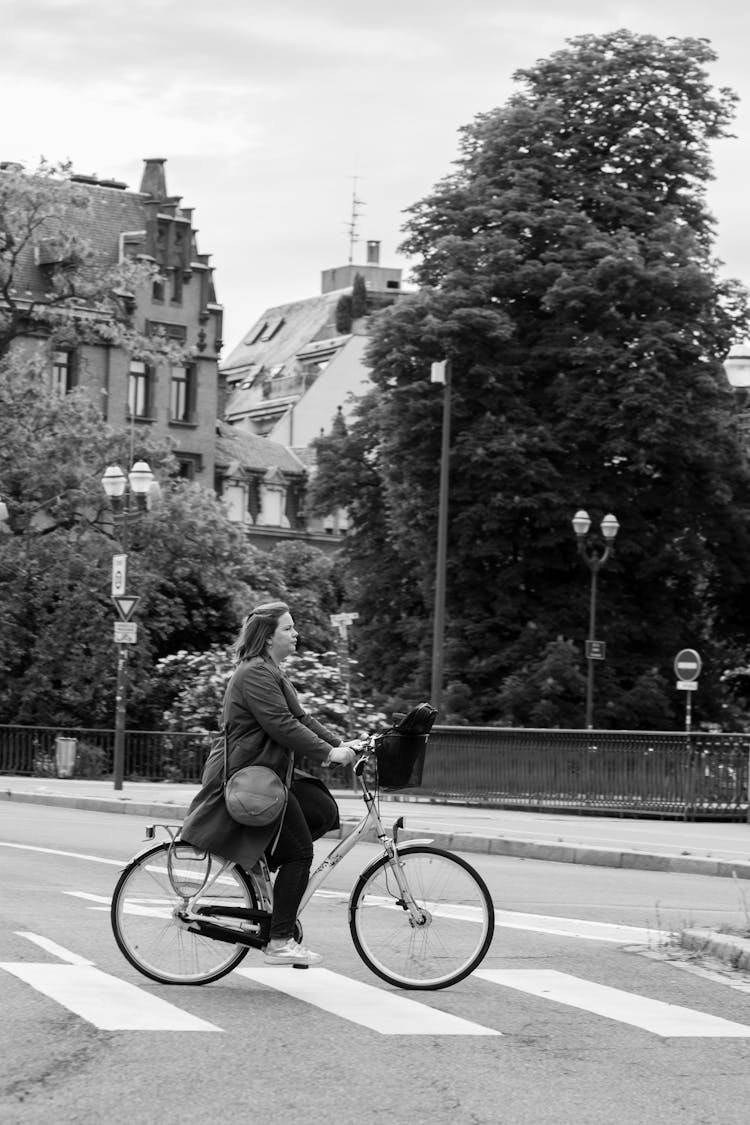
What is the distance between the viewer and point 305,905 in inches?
364

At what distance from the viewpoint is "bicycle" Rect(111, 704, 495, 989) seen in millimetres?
9180

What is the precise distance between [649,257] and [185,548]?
11.9 meters

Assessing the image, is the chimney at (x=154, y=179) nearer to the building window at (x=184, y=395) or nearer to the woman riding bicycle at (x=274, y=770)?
the building window at (x=184, y=395)

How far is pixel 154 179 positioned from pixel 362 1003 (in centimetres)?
6969

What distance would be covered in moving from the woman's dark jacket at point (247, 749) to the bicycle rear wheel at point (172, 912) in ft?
0.43

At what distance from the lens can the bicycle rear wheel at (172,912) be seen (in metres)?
9.17

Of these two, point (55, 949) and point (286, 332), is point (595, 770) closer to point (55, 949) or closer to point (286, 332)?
point (55, 949)

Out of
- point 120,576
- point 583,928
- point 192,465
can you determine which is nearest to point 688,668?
point 120,576

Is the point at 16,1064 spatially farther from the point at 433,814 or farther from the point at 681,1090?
the point at 433,814

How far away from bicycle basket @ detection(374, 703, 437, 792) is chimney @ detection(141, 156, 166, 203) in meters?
68.7

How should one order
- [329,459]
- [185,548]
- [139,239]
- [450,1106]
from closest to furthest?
[450,1106]
[185,548]
[329,459]
[139,239]

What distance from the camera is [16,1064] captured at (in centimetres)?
714

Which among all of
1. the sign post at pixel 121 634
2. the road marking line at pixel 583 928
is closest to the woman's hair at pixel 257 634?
the road marking line at pixel 583 928

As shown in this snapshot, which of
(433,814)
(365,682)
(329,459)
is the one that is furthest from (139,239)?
(433,814)
